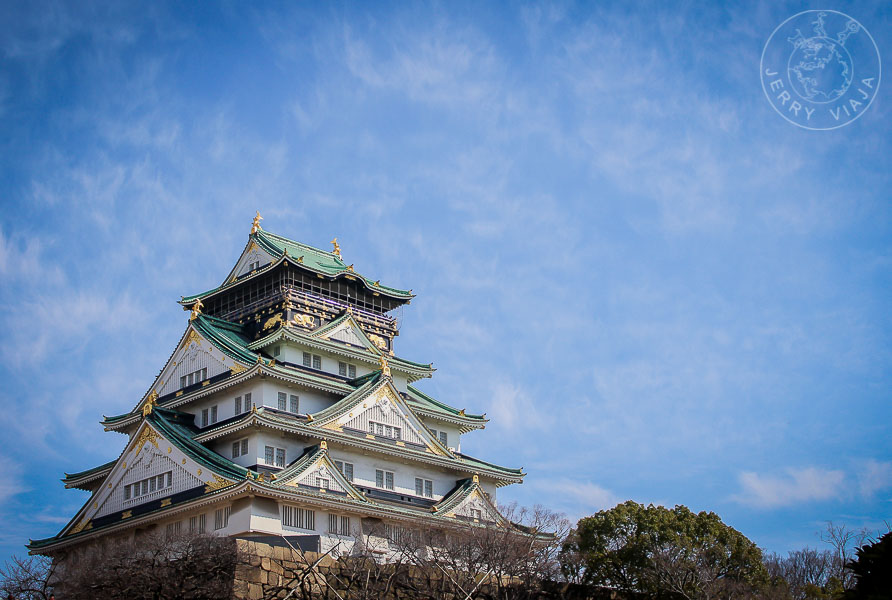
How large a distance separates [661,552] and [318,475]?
1680cm

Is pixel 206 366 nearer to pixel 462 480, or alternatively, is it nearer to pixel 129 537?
pixel 129 537

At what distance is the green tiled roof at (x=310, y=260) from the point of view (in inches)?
2435

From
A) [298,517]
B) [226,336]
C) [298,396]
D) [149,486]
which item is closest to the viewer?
[298,517]

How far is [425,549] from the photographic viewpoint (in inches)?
1686

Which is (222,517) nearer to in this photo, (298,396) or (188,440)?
(188,440)

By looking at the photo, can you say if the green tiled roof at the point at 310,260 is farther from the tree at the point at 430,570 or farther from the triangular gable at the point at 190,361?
the tree at the point at 430,570

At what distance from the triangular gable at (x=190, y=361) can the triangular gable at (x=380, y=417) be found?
7.12 meters

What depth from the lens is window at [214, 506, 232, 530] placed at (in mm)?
45906

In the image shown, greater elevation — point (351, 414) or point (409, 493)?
point (351, 414)

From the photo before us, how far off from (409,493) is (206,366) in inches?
536

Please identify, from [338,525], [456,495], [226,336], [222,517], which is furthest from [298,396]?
[456,495]

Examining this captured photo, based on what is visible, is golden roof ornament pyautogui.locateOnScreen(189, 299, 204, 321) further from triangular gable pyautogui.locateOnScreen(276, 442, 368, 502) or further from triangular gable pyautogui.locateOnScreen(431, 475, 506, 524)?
triangular gable pyautogui.locateOnScreen(431, 475, 506, 524)

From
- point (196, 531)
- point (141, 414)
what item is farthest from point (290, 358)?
point (196, 531)

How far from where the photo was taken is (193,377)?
56375 mm
